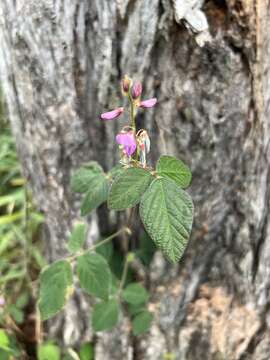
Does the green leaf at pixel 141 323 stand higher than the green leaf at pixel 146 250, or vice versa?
the green leaf at pixel 146 250

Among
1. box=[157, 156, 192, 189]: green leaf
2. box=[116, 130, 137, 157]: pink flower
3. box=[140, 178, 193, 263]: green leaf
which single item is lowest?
box=[140, 178, 193, 263]: green leaf

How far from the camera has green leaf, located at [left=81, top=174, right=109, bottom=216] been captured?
1.12 m

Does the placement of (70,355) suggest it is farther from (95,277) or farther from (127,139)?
(127,139)

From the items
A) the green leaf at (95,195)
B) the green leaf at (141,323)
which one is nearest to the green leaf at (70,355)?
the green leaf at (141,323)

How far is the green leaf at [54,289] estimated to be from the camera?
118 cm

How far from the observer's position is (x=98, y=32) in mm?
1196

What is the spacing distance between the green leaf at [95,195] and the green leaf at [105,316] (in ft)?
1.37

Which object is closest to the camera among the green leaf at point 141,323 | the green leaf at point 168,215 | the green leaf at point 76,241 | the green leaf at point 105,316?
the green leaf at point 168,215

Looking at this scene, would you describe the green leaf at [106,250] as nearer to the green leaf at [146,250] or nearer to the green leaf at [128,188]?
the green leaf at [146,250]

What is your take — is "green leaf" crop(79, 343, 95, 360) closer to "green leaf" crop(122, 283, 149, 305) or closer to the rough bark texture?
the rough bark texture

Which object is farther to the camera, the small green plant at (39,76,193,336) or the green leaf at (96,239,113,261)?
the green leaf at (96,239,113,261)

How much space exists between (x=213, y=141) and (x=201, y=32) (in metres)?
0.31

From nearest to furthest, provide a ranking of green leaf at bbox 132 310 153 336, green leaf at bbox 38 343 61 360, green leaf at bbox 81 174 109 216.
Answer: green leaf at bbox 81 174 109 216
green leaf at bbox 132 310 153 336
green leaf at bbox 38 343 61 360

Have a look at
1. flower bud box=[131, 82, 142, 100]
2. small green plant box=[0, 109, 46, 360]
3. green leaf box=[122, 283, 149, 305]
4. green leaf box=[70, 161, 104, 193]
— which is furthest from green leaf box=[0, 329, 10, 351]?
flower bud box=[131, 82, 142, 100]
